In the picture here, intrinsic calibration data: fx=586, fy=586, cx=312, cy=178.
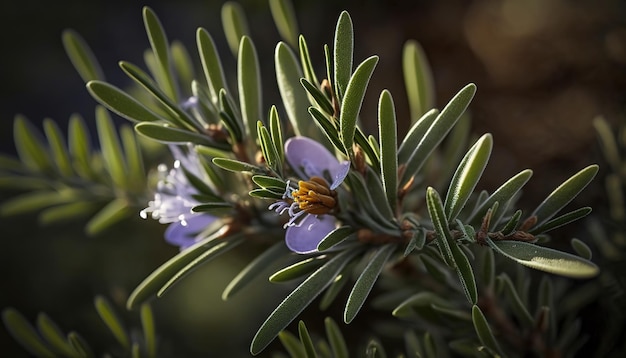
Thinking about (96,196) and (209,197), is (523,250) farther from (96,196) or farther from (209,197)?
(96,196)

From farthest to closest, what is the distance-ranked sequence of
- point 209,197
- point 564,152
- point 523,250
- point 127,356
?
point 564,152 < point 127,356 < point 209,197 < point 523,250

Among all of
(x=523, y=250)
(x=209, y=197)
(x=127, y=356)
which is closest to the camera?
(x=523, y=250)

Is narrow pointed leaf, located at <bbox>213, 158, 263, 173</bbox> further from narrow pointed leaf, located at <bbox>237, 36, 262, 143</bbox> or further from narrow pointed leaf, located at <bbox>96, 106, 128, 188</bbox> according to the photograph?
narrow pointed leaf, located at <bbox>96, 106, 128, 188</bbox>

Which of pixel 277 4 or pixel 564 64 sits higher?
pixel 277 4

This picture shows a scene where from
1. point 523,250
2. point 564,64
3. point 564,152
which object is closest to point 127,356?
point 523,250

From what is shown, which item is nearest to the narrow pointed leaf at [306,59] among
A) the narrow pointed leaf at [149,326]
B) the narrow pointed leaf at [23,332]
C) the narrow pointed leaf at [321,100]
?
the narrow pointed leaf at [321,100]

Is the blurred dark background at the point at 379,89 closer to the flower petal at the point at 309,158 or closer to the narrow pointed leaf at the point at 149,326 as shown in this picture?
the narrow pointed leaf at the point at 149,326
